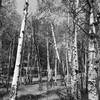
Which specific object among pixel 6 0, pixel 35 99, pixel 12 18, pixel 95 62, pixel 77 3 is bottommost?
pixel 35 99

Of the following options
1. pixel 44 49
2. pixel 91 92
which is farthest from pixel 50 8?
pixel 44 49

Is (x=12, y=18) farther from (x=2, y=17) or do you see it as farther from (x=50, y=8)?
(x=50, y=8)

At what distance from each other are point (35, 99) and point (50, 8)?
729 centimetres

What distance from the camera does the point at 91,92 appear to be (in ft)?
15.5

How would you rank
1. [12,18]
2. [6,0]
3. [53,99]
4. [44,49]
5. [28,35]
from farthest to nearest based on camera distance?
[44,49], [28,35], [12,18], [6,0], [53,99]

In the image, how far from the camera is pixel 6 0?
1500cm

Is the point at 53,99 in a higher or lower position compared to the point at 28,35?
lower

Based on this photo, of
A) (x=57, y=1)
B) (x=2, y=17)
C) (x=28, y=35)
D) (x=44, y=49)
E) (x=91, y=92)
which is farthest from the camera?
(x=44, y=49)

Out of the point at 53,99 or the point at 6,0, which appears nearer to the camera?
the point at 53,99

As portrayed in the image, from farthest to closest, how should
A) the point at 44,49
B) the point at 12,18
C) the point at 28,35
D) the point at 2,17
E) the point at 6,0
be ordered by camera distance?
the point at 44,49
the point at 28,35
the point at 12,18
the point at 6,0
the point at 2,17

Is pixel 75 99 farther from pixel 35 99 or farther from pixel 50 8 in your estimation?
pixel 50 8

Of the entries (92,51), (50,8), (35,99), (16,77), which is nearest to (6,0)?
(50,8)

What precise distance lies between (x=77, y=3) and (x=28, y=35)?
60.9 feet

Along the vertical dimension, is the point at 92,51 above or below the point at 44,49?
below
